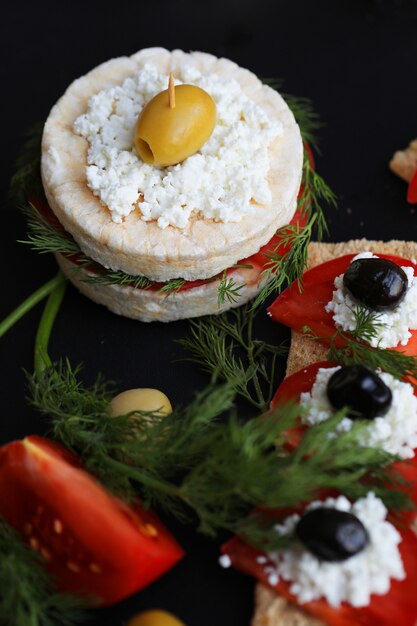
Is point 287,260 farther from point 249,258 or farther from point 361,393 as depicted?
point 361,393

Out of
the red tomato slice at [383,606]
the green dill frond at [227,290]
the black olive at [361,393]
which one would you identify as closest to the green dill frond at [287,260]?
the green dill frond at [227,290]

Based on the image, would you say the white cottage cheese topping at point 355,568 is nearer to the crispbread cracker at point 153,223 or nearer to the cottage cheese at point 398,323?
the cottage cheese at point 398,323

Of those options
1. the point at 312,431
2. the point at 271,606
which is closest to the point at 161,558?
the point at 271,606

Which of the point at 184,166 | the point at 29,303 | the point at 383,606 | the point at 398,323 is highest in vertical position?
the point at 184,166

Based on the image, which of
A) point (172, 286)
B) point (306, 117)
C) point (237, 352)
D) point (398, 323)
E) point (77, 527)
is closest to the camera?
point (77, 527)

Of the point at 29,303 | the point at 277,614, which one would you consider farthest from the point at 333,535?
the point at 29,303

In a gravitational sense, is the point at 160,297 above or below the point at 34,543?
above

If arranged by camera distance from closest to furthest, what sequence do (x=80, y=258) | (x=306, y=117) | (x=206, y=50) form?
1. (x=80, y=258)
2. (x=306, y=117)
3. (x=206, y=50)

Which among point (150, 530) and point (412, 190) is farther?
point (412, 190)
